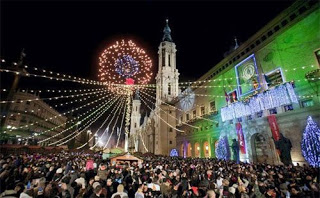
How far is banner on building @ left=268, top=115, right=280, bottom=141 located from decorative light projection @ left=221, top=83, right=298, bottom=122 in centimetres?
123

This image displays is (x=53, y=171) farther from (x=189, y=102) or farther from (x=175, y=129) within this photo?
(x=175, y=129)

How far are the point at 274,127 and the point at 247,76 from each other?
23.4 feet

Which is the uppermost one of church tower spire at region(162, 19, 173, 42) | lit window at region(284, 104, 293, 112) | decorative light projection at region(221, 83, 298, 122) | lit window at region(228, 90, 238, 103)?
church tower spire at region(162, 19, 173, 42)

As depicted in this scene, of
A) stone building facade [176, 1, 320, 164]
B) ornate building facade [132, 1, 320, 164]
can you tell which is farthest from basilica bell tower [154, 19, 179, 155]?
stone building facade [176, 1, 320, 164]

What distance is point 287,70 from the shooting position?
1619 cm

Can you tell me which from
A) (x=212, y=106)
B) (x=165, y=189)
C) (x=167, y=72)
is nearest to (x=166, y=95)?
(x=167, y=72)

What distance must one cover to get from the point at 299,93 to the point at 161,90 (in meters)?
30.1

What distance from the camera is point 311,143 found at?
13.0 meters

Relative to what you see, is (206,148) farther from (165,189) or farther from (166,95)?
(165,189)

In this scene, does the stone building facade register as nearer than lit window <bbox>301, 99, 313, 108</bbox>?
No

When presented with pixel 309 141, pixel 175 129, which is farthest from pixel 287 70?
pixel 175 129

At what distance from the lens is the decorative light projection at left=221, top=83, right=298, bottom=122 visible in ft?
49.4

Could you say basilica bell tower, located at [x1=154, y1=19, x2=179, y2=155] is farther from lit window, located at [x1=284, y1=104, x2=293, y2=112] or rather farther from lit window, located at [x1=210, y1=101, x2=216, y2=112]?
lit window, located at [x1=284, y1=104, x2=293, y2=112]

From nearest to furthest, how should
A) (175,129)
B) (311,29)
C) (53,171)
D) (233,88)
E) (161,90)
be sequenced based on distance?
(53,171), (311,29), (233,88), (175,129), (161,90)
